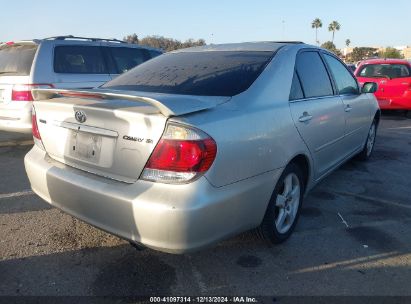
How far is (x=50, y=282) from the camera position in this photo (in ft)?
8.62

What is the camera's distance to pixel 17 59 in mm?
5965

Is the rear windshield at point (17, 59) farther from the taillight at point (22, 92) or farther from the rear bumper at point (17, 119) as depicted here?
the rear bumper at point (17, 119)

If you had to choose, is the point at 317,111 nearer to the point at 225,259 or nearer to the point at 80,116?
the point at 225,259

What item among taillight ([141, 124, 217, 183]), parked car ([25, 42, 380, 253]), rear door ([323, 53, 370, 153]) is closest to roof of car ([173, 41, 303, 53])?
parked car ([25, 42, 380, 253])

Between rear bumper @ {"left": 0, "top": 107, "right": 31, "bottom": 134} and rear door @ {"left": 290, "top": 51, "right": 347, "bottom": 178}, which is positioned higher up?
rear door @ {"left": 290, "top": 51, "right": 347, "bottom": 178}

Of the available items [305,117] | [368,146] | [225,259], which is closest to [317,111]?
[305,117]

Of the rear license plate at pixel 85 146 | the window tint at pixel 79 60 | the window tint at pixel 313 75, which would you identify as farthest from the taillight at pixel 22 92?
the window tint at pixel 313 75

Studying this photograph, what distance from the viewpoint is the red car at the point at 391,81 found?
32.0ft

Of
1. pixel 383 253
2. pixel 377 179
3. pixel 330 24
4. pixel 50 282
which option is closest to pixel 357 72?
pixel 377 179

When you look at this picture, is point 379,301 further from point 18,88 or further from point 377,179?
point 18,88

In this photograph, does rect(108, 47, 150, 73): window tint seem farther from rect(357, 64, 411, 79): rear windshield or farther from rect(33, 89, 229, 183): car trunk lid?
rect(357, 64, 411, 79): rear windshield

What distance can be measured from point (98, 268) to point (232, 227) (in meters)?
1.05

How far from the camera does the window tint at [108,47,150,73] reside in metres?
7.23

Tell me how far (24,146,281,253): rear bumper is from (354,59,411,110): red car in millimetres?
8400
